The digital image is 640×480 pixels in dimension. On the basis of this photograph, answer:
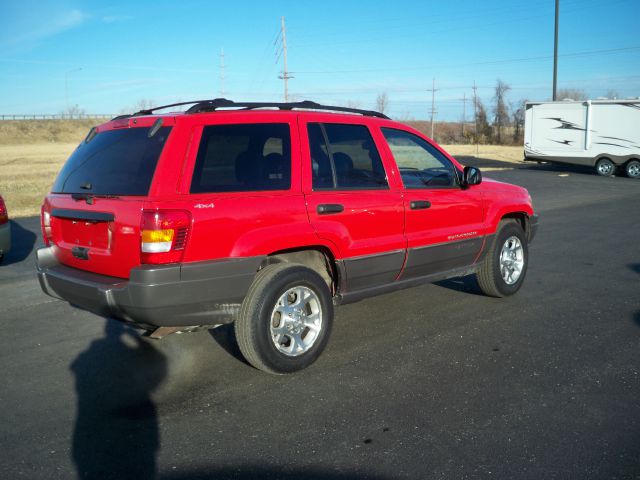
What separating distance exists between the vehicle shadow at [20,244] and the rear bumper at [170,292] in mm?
5351

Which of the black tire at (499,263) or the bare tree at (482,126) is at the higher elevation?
the bare tree at (482,126)

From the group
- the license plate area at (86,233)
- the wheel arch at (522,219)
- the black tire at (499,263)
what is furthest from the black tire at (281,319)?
the wheel arch at (522,219)

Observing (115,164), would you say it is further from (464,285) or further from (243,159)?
(464,285)

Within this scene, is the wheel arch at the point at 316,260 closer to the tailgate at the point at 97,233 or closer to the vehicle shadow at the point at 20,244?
the tailgate at the point at 97,233

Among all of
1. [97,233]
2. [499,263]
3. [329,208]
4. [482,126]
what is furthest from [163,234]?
[482,126]

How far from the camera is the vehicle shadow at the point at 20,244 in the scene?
30.0 ft

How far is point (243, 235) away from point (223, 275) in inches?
11.7

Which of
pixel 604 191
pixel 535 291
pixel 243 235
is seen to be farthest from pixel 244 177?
pixel 604 191

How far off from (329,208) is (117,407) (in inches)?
78.6

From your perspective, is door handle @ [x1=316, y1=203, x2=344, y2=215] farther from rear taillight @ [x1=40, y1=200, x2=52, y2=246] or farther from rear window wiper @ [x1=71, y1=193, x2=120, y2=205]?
rear taillight @ [x1=40, y1=200, x2=52, y2=246]

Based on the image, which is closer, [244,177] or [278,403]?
[278,403]

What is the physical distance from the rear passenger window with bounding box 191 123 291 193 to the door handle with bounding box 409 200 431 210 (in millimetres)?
1265

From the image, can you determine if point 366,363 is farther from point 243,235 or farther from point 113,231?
point 113,231

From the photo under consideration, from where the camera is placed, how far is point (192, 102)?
15.1ft
